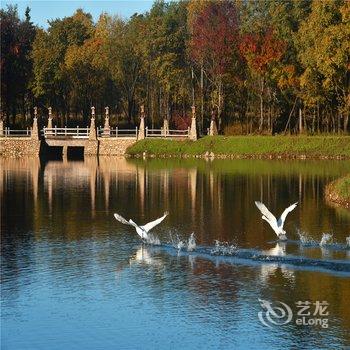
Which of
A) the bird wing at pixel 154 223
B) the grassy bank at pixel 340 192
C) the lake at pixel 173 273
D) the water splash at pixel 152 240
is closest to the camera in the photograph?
the lake at pixel 173 273

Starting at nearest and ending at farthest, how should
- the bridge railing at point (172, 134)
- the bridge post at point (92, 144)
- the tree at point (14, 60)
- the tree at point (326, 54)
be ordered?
the tree at point (326, 54) < the bridge railing at point (172, 134) < the bridge post at point (92, 144) < the tree at point (14, 60)

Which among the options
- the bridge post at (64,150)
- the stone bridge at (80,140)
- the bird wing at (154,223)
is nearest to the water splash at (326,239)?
the bird wing at (154,223)

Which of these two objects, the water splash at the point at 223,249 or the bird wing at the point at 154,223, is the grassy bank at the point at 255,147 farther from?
the bird wing at the point at 154,223

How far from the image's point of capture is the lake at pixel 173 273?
20359mm

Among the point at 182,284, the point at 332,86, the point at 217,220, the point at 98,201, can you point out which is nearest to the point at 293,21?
the point at 332,86

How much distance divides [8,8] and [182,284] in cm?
8110

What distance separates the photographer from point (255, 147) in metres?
78.2

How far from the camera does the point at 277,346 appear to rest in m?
19.3

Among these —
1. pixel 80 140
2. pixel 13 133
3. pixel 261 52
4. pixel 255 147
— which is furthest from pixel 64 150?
pixel 261 52

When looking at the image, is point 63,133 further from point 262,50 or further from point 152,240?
point 152,240

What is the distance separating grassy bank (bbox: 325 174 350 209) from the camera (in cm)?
4200

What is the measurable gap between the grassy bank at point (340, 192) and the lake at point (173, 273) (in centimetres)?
64

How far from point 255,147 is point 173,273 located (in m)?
53.0

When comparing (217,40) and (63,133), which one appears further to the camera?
(63,133)
